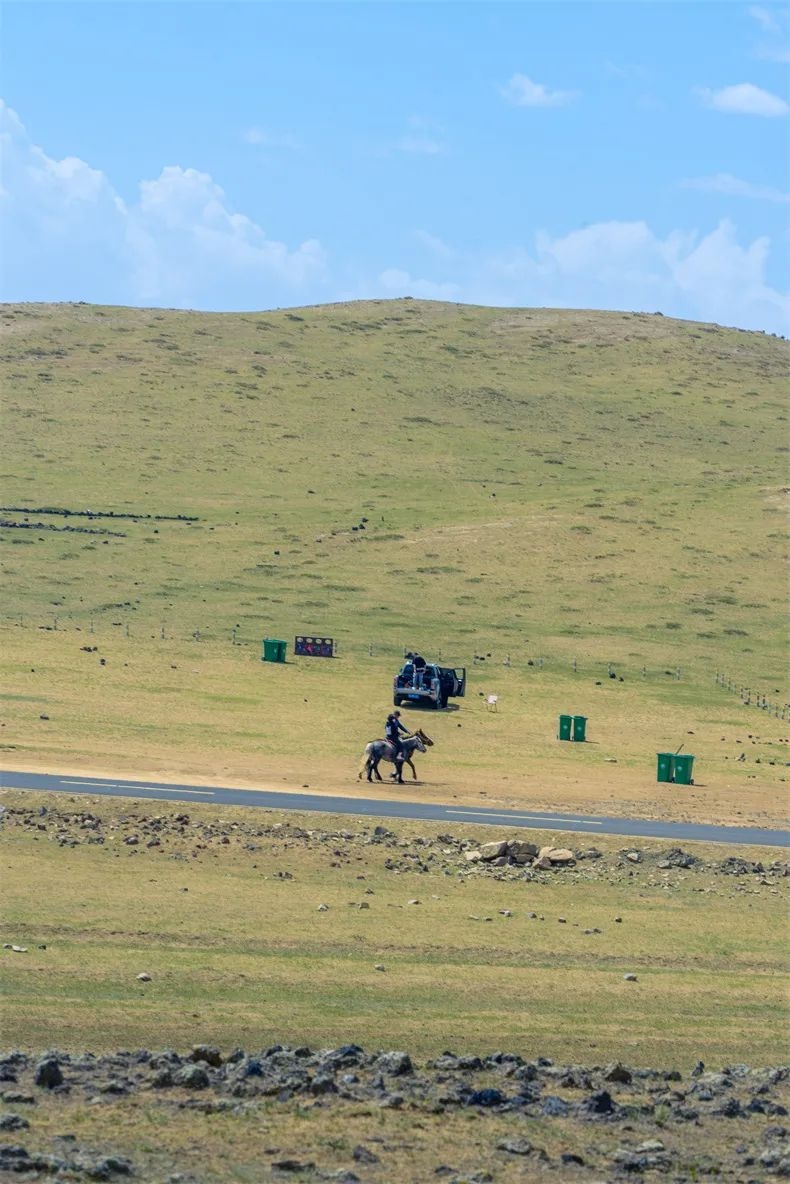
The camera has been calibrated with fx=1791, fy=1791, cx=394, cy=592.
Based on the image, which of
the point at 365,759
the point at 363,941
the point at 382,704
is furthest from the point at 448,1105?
the point at 382,704

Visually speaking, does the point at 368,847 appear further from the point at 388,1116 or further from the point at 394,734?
the point at 388,1116

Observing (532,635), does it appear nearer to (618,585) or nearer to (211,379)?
(618,585)

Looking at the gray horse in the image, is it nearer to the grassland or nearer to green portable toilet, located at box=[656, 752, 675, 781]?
green portable toilet, located at box=[656, 752, 675, 781]

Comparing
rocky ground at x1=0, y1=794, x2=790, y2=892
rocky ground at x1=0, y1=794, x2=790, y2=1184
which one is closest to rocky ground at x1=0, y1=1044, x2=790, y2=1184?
rocky ground at x1=0, y1=794, x2=790, y2=1184

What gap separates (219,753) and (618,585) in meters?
46.6

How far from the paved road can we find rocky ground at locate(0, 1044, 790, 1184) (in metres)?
18.9

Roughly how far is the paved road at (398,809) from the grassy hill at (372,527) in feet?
15.7

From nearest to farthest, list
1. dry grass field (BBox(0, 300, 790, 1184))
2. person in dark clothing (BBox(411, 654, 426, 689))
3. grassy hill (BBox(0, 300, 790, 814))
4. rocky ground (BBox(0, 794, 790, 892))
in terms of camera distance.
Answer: dry grass field (BBox(0, 300, 790, 1184))
rocky ground (BBox(0, 794, 790, 892))
grassy hill (BBox(0, 300, 790, 814))
person in dark clothing (BBox(411, 654, 426, 689))

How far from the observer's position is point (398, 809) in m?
41.3

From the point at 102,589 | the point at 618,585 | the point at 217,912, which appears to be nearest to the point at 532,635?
the point at 618,585

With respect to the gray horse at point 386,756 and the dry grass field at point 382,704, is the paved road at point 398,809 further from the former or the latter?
the gray horse at point 386,756

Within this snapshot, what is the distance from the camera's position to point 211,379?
14262 cm

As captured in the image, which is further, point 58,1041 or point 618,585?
point 618,585

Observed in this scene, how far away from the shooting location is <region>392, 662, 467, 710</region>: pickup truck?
209ft
